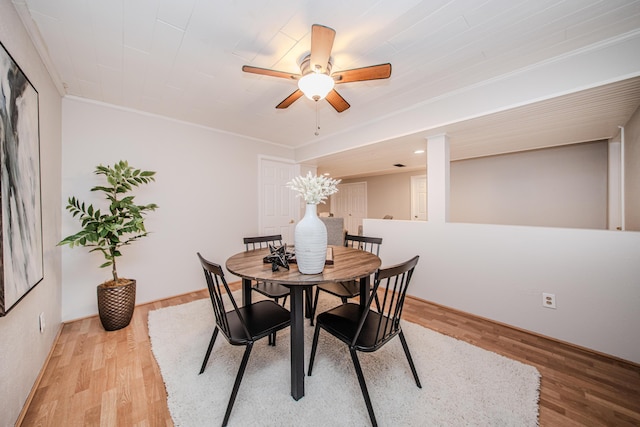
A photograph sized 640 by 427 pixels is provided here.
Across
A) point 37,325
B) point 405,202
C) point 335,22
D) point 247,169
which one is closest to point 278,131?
point 247,169

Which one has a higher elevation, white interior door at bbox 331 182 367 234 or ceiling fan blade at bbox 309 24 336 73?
ceiling fan blade at bbox 309 24 336 73

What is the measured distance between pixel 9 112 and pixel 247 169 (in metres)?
2.68

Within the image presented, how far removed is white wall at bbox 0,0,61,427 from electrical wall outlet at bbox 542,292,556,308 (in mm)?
3813

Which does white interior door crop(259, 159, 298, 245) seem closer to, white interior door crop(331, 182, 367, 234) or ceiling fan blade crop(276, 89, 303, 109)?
ceiling fan blade crop(276, 89, 303, 109)

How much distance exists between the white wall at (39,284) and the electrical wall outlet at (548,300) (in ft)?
12.5

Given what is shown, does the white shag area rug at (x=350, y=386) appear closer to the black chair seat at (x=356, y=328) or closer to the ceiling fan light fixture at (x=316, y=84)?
the black chair seat at (x=356, y=328)

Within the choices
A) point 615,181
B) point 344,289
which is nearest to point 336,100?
point 344,289

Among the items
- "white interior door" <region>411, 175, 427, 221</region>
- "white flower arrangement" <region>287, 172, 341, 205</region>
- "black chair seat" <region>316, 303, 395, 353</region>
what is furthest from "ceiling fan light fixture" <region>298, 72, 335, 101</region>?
"white interior door" <region>411, 175, 427, 221</region>

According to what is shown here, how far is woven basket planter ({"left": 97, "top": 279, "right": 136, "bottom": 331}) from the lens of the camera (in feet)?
7.32

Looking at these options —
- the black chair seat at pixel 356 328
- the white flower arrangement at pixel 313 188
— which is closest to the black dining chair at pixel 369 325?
the black chair seat at pixel 356 328

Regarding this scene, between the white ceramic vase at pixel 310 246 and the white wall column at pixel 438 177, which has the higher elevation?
the white wall column at pixel 438 177

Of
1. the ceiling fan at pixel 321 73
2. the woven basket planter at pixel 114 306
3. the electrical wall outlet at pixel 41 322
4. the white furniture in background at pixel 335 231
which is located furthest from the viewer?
the white furniture in background at pixel 335 231

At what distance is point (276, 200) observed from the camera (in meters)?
4.29

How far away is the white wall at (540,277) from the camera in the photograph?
1.83 m
